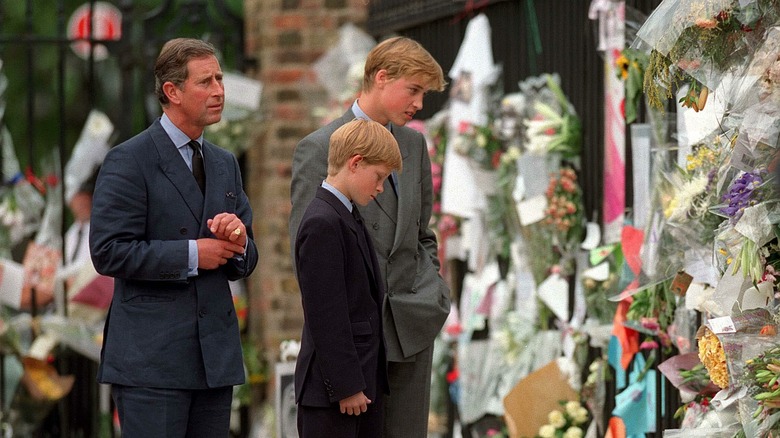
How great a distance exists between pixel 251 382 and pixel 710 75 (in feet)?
15.4

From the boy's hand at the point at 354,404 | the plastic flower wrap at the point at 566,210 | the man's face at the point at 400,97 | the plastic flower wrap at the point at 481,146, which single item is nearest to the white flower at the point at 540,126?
the plastic flower wrap at the point at 566,210

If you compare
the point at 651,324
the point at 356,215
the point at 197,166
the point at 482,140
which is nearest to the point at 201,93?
the point at 197,166

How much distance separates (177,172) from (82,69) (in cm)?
651

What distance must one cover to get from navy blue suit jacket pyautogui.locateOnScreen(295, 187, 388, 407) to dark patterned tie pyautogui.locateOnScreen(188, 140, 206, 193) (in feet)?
1.64

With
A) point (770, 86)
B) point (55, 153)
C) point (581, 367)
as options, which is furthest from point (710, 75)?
point (55, 153)

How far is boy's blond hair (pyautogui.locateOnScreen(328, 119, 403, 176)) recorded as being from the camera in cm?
358

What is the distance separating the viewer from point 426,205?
4312 mm

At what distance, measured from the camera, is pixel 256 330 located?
324 inches

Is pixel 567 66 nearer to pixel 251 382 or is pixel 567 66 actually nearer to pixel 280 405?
pixel 280 405

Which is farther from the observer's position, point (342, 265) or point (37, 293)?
point (37, 293)


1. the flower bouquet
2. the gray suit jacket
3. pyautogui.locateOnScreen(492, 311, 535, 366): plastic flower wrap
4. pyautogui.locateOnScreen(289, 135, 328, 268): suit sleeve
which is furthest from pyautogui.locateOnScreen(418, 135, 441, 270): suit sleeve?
the flower bouquet

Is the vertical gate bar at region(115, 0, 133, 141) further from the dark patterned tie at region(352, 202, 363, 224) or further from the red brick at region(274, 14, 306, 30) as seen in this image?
the dark patterned tie at region(352, 202, 363, 224)

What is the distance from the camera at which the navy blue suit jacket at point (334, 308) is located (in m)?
3.52

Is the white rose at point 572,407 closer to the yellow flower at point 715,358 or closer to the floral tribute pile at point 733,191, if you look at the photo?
the floral tribute pile at point 733,191
